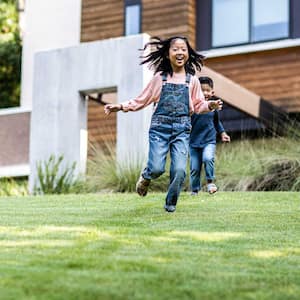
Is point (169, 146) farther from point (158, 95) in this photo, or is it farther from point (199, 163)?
point (199, 163)

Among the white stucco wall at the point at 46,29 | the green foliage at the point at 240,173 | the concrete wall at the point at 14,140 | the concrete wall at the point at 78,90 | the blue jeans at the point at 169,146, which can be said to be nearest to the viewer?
the blue jeans at the point at 169,146

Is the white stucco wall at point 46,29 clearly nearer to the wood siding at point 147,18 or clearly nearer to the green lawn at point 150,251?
the wood siding at point 147,18

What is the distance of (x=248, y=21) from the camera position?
19.6 m

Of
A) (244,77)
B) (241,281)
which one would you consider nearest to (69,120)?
(244,77)

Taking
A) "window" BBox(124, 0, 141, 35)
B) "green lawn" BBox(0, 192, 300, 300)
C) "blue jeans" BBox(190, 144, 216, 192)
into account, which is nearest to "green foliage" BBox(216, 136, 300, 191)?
"blue jeans" BBox(190, 144, 216, 192)

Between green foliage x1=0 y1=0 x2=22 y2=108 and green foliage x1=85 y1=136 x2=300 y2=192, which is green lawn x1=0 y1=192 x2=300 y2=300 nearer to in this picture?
green foliage x1=85 y1=136 x2=300 y2=192

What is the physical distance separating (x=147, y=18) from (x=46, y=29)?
3.81 meters

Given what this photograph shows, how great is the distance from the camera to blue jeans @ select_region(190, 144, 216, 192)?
1159 cm

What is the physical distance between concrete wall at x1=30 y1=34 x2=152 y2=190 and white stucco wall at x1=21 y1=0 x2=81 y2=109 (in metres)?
5.18

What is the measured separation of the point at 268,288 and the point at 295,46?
13.9 metres

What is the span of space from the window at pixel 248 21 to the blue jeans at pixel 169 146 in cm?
1077

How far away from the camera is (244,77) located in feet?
63.1

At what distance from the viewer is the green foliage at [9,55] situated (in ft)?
100

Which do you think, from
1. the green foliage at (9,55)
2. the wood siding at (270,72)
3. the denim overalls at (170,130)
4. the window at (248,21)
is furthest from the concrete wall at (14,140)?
the denim overalls at (170,130)
